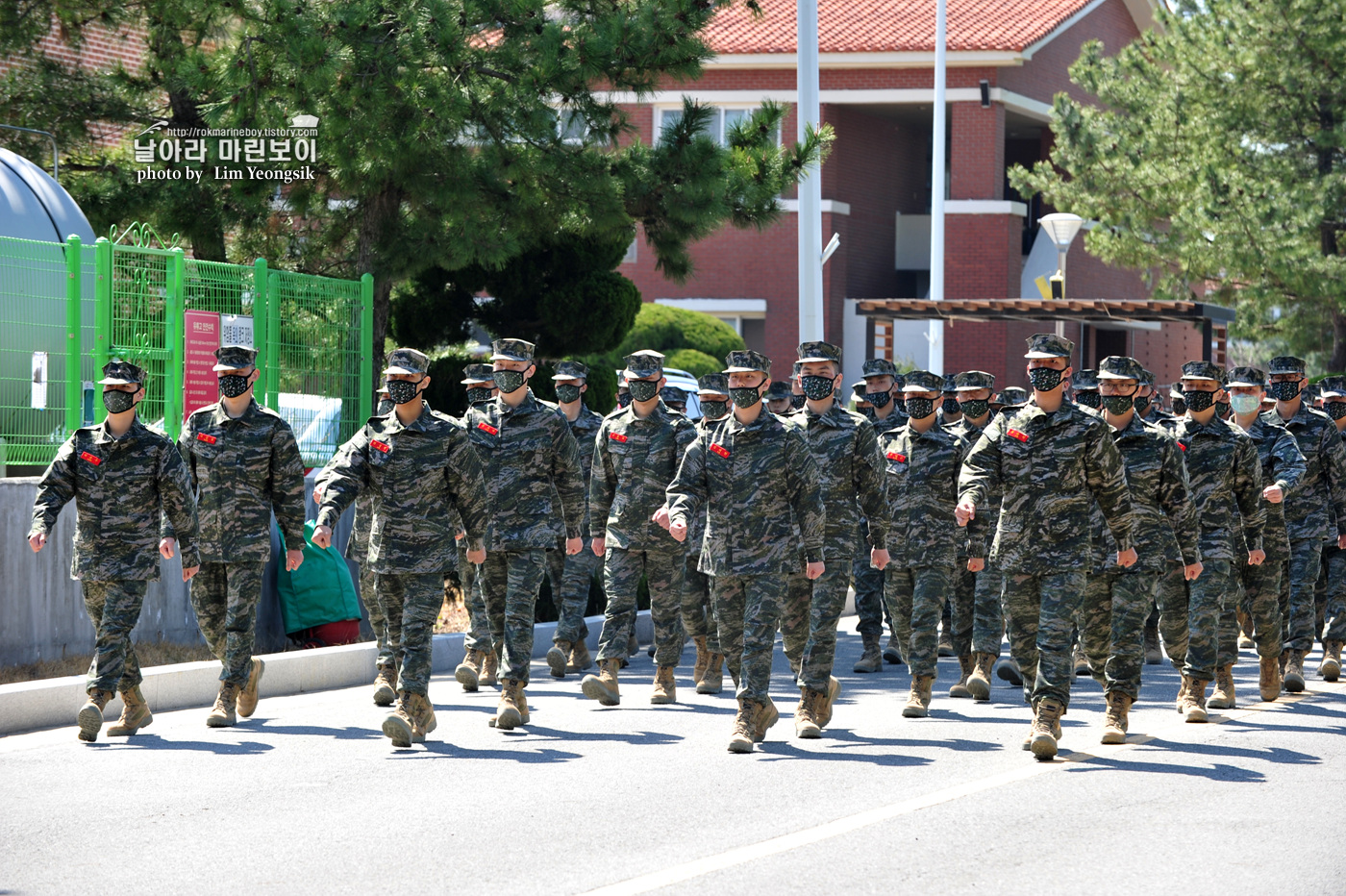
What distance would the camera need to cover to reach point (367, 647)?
12.4m

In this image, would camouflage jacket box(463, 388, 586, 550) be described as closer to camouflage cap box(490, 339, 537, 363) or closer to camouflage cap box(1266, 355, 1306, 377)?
camouflage cap box(490, 339, 537, 363)

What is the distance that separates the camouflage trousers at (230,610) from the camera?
1009 centimetres

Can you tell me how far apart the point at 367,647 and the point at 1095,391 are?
5.51 meters

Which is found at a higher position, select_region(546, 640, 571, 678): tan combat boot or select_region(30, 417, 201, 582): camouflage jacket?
select_region(30, 417, 201, 582): camouflage jacket

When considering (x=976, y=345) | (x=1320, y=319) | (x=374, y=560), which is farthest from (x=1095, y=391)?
(x=976, y=345)

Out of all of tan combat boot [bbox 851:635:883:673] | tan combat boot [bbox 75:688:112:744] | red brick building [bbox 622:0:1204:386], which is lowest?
tan combat boot [bbox 851:635:883:673]

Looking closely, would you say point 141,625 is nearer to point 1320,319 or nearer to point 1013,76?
point 1320,319

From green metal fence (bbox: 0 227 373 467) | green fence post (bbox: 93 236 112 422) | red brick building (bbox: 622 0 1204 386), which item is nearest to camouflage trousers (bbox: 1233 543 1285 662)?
green metal fence (bbox: 0 227 373 467)

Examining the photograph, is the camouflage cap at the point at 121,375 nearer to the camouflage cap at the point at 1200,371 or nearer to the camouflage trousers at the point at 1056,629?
the camouflage trousers at the point at 1056,629

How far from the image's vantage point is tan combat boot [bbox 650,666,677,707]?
36.8 feet

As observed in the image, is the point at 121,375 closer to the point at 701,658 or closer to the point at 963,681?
the point at 701,658

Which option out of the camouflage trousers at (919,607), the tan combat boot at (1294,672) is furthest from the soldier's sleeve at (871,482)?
the tan combat boot at (1294,672)

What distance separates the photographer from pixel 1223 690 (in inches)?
435

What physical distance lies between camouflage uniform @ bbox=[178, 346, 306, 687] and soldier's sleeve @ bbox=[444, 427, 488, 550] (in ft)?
4.03
